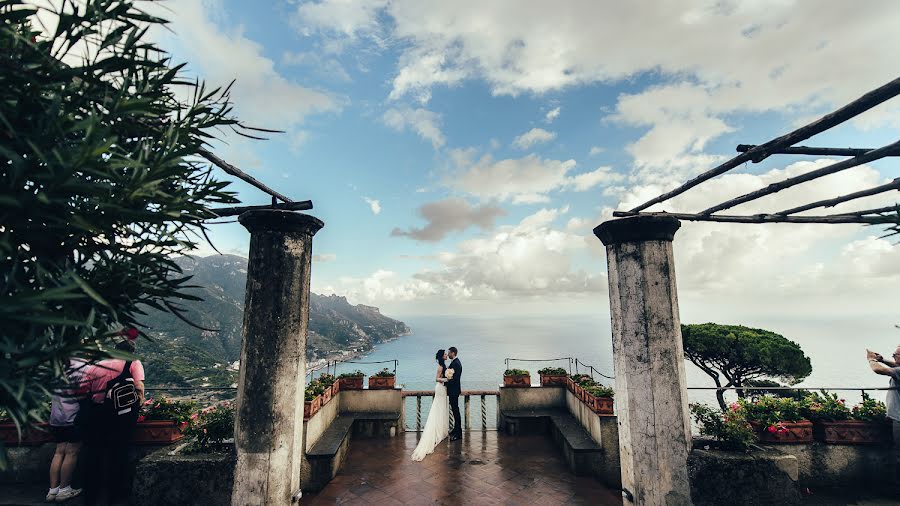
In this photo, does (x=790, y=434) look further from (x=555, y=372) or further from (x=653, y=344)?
(x=555, y=372)

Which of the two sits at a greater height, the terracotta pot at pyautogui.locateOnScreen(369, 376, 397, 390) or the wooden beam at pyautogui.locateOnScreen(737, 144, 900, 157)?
the wooden beam at pyautogui.locateOnScreen(737, 144, 900, 157)

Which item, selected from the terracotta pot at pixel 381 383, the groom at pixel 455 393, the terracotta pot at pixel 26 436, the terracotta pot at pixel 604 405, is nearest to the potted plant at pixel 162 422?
the terracotta pot at pixel 26 436

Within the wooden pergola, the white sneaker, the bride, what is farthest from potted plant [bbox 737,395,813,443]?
the white sneaker

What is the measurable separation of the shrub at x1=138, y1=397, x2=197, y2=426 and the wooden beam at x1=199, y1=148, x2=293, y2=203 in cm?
319

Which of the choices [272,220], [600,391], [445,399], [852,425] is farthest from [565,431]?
[272,220]

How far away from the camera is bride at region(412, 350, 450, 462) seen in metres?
6.77

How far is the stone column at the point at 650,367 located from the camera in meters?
3.98

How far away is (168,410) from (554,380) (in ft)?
23.7

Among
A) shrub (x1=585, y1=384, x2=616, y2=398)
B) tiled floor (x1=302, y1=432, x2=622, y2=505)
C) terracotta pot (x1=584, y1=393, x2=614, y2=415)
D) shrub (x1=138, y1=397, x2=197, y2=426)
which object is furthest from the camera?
shrub (x1=585, y1=384, x2=616, y2=398)

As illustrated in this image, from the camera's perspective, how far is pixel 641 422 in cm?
407

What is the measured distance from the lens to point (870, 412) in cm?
489

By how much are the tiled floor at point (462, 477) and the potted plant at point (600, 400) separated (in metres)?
1.07

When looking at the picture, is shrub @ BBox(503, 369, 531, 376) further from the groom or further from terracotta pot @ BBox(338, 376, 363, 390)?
terracotta pot @ BBox(338, 376, 363, 390)

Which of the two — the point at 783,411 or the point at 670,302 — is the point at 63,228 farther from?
the point at 783,411
